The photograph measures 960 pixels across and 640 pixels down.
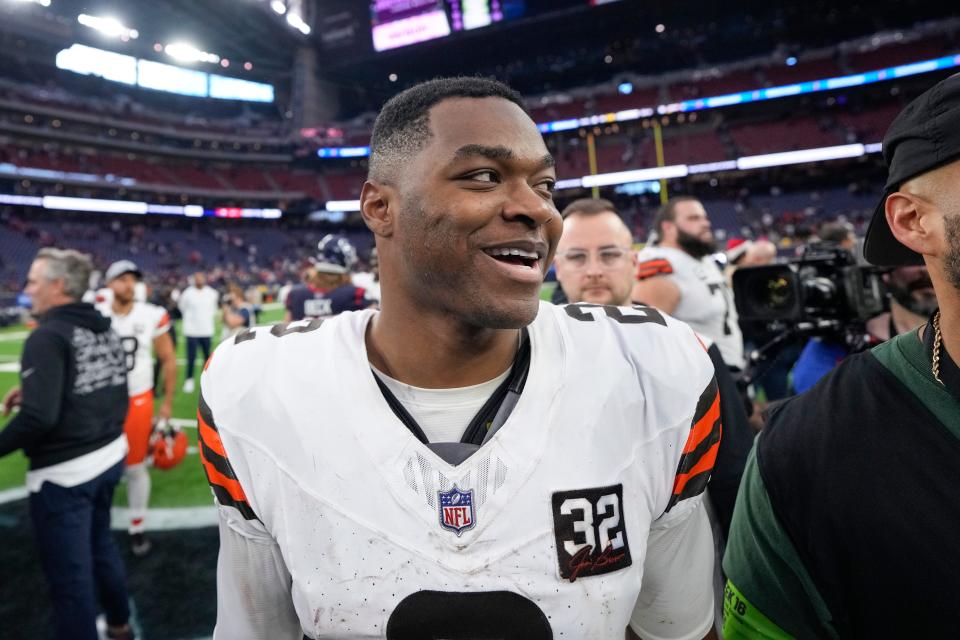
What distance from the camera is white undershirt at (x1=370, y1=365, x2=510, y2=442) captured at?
1165 mm

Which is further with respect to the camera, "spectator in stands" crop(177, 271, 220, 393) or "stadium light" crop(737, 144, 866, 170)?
"stadium light" crop(737, 144, 866, 170)

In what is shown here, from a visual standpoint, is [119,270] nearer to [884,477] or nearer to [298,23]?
[884,477]

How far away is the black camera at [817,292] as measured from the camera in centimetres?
238

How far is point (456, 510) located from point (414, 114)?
0.84 metres

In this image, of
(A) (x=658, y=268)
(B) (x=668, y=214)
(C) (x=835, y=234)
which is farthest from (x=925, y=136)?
(C) (x=835, y=234)

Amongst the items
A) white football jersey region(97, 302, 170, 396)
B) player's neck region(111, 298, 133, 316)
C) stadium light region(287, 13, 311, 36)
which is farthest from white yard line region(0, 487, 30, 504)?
stadium light region(287, 13, 311, 36)

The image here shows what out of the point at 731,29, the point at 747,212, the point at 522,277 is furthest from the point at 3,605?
the point at 731,29

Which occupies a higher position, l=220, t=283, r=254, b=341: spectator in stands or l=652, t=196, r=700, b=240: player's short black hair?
l=652, t=196, r=700, b=240: player's short black hair

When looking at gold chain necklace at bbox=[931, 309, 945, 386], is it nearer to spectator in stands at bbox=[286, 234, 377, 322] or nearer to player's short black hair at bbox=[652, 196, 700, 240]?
player's short black hair at bbox=[652, 196, 700, 240]

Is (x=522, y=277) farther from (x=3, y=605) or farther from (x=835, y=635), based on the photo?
(x=3, y=605)

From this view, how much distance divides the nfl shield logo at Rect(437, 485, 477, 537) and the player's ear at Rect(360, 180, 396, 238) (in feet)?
1.90

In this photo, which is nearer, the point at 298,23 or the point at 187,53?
the point at 187,53

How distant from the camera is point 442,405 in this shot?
1183 mm

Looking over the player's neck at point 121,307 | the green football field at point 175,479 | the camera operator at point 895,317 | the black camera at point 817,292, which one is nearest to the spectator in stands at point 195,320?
the green football field at point 175,479
